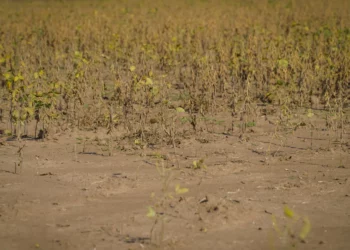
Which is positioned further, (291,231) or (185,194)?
(185,194)

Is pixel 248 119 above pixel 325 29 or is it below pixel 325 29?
below

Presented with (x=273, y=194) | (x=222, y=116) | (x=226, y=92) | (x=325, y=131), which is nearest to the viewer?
(x=273, y=194)

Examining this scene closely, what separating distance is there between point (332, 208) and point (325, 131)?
2137mm

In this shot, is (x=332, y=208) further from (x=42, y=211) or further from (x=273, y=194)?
(x=42, y=211)

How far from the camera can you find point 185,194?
4141 mm

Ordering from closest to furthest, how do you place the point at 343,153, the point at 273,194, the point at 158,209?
the point at 158,209 < the point at 273,194 < the point at 343,153

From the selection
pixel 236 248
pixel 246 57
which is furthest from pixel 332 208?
pixel 246 57

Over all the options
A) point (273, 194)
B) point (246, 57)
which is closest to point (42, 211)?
point (273, 194)

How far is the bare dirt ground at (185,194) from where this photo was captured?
3447 millimetres

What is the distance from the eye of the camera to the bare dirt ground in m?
3.45

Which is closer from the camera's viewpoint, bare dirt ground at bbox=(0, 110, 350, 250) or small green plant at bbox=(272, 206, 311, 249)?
small green plant at bbox=(272, 206, 311, 249)

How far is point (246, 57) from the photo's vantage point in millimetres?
7656

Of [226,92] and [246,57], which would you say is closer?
[226,92]

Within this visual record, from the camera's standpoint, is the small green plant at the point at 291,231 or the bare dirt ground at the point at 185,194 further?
the bare dirt ground at the point at 185,194
